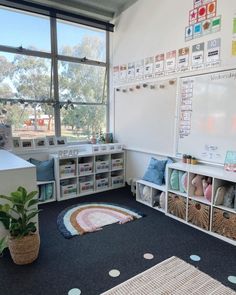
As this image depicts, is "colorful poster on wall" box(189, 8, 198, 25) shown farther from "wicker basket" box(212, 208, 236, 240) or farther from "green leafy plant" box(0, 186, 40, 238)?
"green leafy plant" box(0, 186, 40, 238)

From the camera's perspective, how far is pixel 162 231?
8.90 feet

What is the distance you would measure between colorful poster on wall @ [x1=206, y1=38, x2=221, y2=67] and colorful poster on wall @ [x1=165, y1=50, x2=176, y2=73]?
0.54 m

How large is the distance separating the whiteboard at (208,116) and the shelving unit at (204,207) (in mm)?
265

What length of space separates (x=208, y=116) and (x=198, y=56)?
789 millimetres

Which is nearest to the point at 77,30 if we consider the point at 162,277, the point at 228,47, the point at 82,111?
the point at 82,111

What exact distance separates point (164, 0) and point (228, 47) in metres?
1.37

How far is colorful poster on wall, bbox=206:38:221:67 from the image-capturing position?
2.79 meters

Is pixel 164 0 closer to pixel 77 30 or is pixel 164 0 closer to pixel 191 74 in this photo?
pixel 191 74

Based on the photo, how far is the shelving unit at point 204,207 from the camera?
247cm

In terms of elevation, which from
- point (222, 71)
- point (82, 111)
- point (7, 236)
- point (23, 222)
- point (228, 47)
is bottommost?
point (7, 236)

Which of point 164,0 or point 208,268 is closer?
point 208,268

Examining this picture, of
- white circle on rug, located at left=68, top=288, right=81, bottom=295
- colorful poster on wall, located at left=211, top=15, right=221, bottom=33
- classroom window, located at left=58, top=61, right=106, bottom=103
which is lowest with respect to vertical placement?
white circle on rug, located at left=68, top=288, right=81, bottom=295

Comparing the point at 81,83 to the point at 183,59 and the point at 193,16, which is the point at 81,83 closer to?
the point at 183,59

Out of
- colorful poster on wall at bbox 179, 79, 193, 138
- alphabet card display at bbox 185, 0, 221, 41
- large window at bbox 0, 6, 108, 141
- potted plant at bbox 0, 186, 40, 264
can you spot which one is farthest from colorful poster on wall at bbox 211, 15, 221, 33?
potted plant at bbox 0, 186, 40, 264
